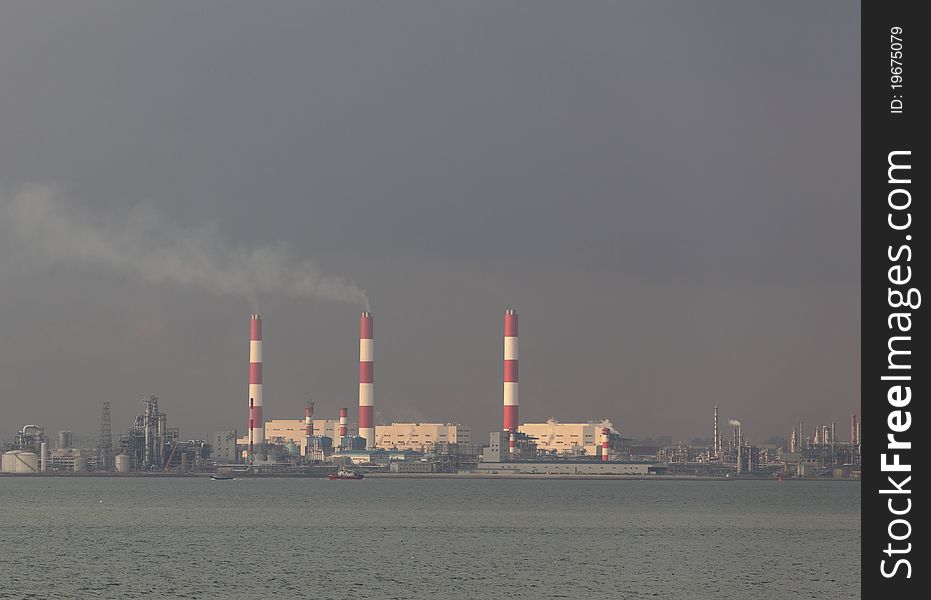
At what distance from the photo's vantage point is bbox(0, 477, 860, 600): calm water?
49938 mm

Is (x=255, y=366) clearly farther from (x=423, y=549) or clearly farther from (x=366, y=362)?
(x=423, y=549)

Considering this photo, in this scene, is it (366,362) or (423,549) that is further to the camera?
(366,362)

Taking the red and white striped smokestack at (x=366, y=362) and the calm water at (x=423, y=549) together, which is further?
the red and white striped smokestack at (x=366, y=362)

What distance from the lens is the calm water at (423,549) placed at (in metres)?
49.9

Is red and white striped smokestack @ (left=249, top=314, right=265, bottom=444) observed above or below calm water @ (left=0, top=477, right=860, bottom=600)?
above

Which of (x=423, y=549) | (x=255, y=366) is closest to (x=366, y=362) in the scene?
(x=255, y=366)

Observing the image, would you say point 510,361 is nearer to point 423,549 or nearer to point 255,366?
point 255,366

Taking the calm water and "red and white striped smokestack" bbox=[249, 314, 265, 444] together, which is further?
"red and white striped smokestack" bbox=[249, 314, 265, 444]

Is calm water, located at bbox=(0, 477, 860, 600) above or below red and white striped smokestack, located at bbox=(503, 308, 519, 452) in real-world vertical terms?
below

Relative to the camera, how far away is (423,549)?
67750mm

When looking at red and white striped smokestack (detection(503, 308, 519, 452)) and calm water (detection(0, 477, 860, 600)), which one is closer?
calm water (detection(0, 477, 860, 600))

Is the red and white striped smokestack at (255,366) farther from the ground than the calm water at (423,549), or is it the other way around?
the red and white striped smokestack at (255,366)
